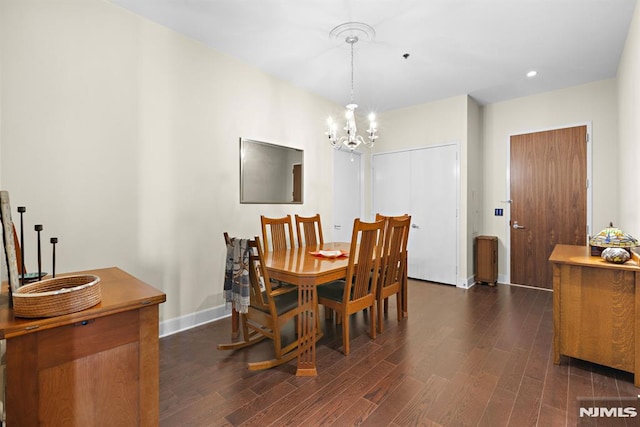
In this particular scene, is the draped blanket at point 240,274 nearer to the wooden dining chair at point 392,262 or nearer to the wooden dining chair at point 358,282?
the wooden dining chair at point 358,282

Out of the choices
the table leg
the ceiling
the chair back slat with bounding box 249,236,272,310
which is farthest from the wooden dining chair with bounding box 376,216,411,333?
the ceiling

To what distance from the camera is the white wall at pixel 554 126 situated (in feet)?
12.2

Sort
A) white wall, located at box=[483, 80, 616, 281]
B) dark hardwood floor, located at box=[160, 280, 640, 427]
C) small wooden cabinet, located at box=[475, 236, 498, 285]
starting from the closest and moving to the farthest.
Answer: dark hardwood floor, located at box=[160, 280, 640, 427], white wall, located at box=[483, 80, 616, 281], small wooden cabinet, located at box=[475, 236, 498, 285]

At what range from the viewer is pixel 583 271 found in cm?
210

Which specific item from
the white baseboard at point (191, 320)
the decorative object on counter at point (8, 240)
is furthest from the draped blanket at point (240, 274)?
the decorative object on counter at point (8, 240)

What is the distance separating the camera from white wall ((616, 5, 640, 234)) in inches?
92.8

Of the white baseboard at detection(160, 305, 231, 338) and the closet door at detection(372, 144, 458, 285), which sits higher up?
the closet door at detection(372, 144, 458, 285)

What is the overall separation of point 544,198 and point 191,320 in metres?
4.66

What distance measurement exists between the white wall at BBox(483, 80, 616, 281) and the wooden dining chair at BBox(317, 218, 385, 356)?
2928mm

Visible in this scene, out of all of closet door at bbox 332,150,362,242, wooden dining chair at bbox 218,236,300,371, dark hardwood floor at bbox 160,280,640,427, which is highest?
closet door at bbox 332,150,362,242

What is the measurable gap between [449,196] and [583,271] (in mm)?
2430

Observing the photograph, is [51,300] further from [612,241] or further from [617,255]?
[612,241]

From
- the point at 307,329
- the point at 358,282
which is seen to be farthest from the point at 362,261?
the point at 307,329

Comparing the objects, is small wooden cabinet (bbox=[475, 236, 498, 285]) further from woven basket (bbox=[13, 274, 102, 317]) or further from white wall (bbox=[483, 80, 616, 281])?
woven basket (bbox=[13, 274, 102, 317])
